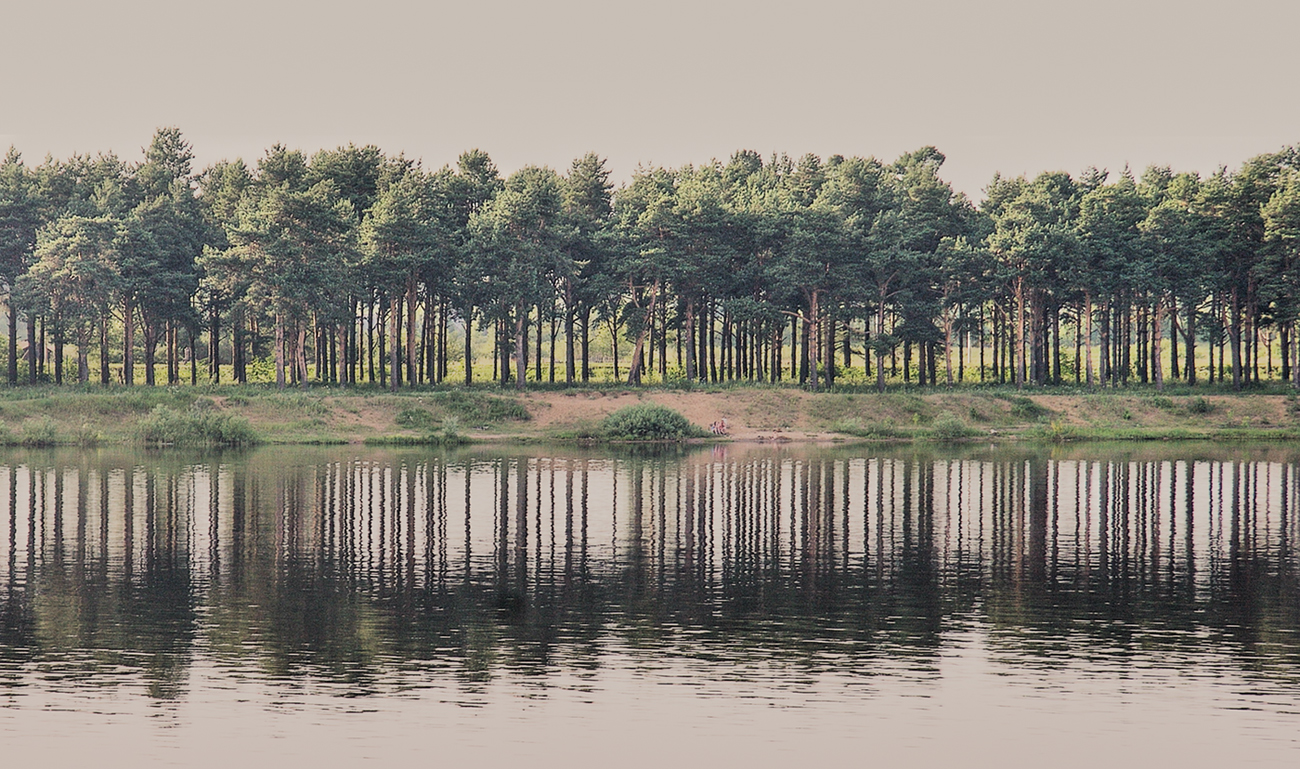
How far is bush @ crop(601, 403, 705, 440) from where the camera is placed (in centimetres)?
8038

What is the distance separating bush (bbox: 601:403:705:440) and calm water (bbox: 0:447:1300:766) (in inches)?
1249

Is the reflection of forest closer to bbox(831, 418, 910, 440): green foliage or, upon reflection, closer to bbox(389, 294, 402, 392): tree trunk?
bbox(831, 418, 910, 440): green foliage

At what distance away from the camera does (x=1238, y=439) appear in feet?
273

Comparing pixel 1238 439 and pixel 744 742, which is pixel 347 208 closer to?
pixel 1238 439

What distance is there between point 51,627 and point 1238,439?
75.6 meters

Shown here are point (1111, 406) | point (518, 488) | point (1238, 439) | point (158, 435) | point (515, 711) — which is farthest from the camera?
point (1111, 406)

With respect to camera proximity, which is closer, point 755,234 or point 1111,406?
point 1111,406

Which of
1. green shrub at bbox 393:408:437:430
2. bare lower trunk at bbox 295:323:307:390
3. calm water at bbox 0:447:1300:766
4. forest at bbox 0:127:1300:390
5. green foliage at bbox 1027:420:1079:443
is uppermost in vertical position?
forest at bbox 0:127:1300:390

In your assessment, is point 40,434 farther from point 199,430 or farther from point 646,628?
point 646,628

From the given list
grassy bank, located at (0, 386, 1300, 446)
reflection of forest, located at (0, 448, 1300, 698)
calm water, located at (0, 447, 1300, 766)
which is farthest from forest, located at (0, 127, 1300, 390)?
calm water, located at (0, 447, 1300, 766)

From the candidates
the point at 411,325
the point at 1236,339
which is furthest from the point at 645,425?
the point at 1236,339

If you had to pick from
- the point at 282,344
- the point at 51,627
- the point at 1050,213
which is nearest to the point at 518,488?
the point at 51,627

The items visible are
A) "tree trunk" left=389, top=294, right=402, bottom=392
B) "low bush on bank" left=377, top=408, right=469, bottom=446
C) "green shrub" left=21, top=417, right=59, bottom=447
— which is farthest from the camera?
"tree trunk" left=389, top=294, right=402, bottom=392

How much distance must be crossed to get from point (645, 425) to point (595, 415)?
6.40 meters
